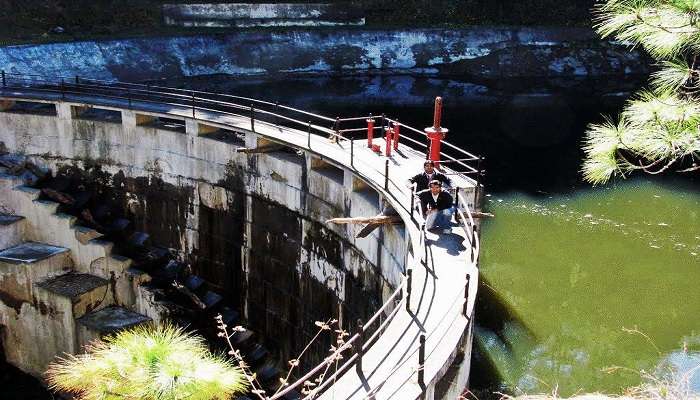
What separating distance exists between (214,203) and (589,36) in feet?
110

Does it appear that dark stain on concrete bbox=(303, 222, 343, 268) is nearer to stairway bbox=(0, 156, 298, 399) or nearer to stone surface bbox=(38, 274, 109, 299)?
stairway bbox=(0, 156, 298, 399)

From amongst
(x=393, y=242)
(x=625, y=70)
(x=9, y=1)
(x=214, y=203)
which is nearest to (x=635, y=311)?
(x=393, y=242)

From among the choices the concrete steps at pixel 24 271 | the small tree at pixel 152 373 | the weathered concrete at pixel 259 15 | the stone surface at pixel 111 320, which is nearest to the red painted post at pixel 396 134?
the stone surface at pixel 111 320

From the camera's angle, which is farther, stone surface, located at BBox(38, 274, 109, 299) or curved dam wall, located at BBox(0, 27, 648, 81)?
curved dam wall, located at BBox(0, 27, 648, 81)

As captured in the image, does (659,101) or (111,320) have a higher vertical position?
(659,101)

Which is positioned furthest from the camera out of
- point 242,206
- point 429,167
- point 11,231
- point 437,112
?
point 11,231

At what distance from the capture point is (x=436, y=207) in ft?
35.1

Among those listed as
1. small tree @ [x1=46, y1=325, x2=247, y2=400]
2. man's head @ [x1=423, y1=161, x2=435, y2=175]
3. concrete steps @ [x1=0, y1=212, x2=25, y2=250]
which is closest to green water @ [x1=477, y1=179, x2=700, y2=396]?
man's head @ [x1=423, y1=161, x2=435, y2=175]

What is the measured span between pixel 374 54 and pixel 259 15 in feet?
22.9

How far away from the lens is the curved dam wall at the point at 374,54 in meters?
35.6

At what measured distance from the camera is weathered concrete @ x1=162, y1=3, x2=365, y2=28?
39375 mm

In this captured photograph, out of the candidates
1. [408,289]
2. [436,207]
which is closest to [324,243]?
[436,207]

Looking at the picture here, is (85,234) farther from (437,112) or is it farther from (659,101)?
(659,101)

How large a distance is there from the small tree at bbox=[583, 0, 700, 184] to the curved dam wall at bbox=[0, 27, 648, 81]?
29939mm
